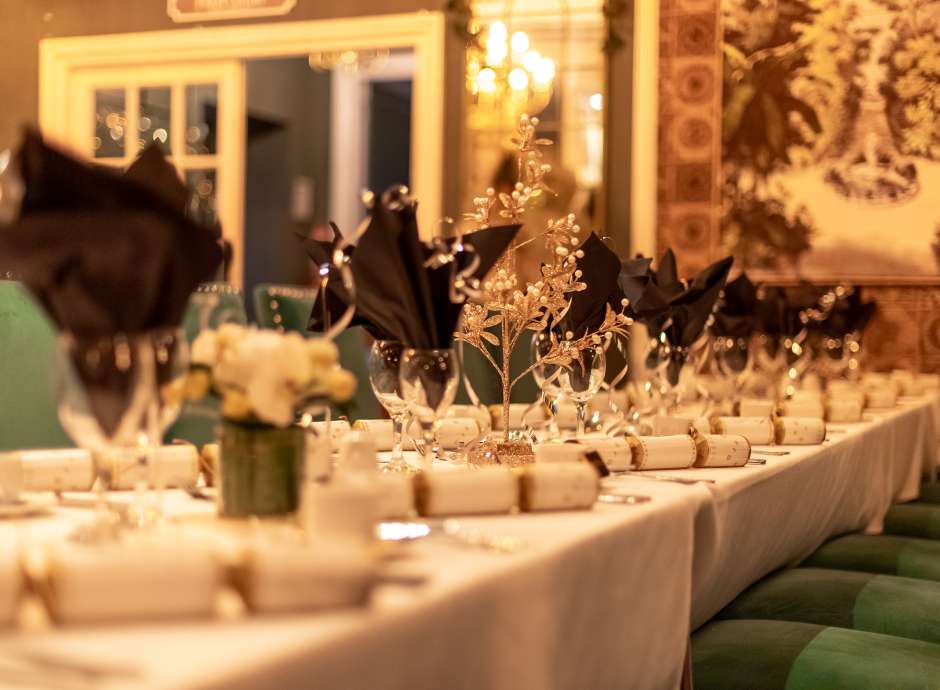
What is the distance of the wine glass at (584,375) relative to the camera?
77.9 inches

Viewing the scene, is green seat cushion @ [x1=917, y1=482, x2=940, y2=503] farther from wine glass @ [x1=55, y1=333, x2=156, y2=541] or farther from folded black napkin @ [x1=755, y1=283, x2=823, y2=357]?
wine glass @ [x1=55, y1=333, x2=156, y2=541]

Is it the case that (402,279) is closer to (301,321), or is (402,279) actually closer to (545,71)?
(301,321)

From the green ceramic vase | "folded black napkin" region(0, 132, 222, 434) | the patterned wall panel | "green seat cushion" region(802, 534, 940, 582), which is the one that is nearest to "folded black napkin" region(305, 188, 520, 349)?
the green ceramic vase

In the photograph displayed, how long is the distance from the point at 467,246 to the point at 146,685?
0.96 meters

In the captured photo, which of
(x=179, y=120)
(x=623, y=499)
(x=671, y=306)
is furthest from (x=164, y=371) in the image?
(x=179, y=120)

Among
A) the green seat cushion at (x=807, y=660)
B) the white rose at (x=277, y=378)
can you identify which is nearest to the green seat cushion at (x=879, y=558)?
the green seat cushion at (x=807, y=660)

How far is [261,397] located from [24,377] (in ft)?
4.77

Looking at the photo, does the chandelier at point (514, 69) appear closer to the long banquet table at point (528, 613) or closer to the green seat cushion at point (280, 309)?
the green seat cushion at point (280, 309)

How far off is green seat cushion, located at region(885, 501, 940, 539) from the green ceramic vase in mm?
2220

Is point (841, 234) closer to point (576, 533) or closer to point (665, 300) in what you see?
point (665, 300)

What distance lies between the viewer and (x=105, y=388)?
1.03 m

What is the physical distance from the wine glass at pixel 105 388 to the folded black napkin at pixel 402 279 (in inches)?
19.7

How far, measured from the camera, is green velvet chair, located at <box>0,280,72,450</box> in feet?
7.82

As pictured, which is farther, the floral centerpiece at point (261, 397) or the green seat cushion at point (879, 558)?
the green seat cushion at point (879, 558)
